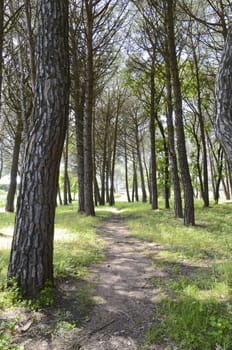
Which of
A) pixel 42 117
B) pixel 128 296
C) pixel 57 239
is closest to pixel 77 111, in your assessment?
pixel 57 239

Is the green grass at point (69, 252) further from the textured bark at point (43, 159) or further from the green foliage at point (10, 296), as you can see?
the textured bark at point (43, 159)

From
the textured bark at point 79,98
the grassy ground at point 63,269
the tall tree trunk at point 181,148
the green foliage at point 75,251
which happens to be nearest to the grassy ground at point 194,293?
the grassy ground at point 63,269

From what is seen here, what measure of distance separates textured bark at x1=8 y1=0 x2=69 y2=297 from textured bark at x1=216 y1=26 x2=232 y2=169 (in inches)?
78.3

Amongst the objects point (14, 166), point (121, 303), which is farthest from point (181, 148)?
point (14, 166)

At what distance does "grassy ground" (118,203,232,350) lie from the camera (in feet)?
8.36

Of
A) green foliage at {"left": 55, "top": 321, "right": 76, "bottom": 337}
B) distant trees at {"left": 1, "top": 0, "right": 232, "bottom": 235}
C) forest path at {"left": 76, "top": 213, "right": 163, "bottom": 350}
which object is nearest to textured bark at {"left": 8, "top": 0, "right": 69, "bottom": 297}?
green foliage at {"left": 55, "top": 321, "right": 76, "bottom": 337}

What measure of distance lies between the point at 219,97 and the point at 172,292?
243cm

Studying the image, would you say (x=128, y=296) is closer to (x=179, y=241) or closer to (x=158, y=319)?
(x=158, y=319)

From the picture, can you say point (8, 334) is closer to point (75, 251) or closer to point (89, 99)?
point (75, 251)

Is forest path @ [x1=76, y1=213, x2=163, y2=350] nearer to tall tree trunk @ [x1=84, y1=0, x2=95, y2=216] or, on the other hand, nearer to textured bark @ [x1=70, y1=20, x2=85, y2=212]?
tall tree trunk @ [x1=84, y1=0, x2=95, y2=216]

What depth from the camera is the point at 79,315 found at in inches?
123

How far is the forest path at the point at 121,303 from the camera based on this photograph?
2.66 m

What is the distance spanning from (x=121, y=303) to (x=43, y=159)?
206 cm

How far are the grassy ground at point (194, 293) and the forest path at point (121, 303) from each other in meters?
0.14
